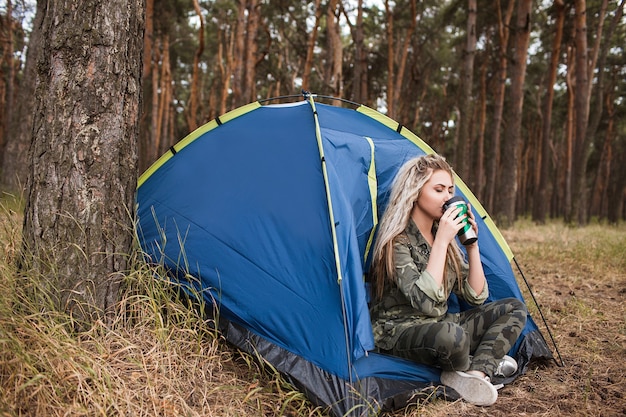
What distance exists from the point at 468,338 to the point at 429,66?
1711 cm

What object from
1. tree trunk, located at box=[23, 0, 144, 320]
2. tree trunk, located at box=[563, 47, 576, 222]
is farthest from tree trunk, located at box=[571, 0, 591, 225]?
tree trunk, located at box=[23, 0, 144, 320]

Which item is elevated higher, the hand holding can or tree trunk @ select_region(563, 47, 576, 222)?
tree trunk @ select_region(563, 47, 576, 222)

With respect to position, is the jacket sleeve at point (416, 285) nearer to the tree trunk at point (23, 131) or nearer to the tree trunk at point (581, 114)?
the tree trunk at point (23, 131)

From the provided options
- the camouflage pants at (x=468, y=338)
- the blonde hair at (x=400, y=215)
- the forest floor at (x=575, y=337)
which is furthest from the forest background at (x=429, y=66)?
the camouflage pants at (x=468, y=338)

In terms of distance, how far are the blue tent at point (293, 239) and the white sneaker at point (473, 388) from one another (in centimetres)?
14

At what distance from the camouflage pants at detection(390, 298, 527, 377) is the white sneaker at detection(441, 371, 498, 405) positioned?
0.17 feet

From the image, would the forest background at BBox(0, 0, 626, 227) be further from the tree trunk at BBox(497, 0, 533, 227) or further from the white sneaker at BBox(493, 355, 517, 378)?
the white sneaker at BBox(493, 355, 517, 378)

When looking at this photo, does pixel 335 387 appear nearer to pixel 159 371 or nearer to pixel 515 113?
pixel 159 371

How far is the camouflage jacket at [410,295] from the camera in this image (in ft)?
8.56

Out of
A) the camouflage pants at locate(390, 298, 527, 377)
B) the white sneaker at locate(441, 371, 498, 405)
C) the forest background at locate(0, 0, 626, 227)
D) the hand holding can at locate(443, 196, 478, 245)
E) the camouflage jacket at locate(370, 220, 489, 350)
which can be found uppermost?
the forest background at locate(0, 0, 626, 227)

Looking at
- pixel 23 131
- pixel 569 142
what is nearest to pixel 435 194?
pixel 23 131

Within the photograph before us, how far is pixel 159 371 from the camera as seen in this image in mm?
2373

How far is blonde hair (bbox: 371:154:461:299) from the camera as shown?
2.83 meters

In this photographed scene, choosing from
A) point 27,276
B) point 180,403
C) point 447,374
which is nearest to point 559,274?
point 447,374
